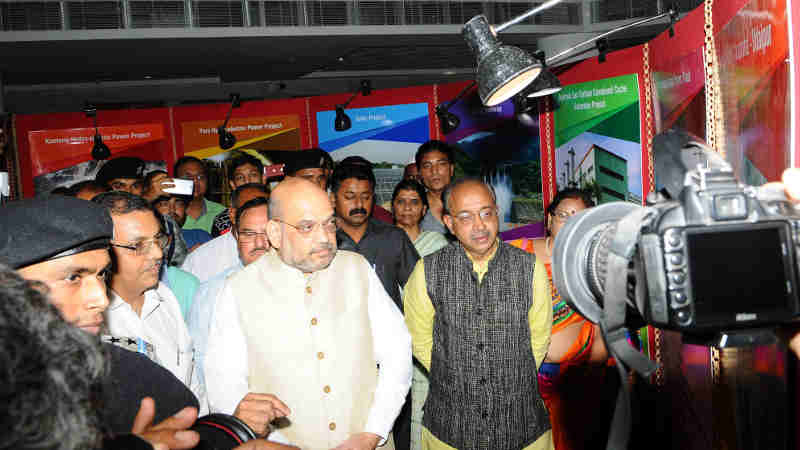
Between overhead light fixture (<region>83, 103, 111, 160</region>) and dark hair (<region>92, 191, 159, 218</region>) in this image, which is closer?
dark hair (<region>92, 191, 159, 218</region>)

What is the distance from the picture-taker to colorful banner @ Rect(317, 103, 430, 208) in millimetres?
7570

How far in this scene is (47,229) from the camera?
1.33 metres

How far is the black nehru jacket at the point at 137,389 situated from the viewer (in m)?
1.23

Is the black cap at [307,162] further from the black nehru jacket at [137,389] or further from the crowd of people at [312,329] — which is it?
the black nehru jacket at [137,389]

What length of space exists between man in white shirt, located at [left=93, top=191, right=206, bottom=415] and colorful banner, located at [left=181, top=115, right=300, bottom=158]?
577 centimetres

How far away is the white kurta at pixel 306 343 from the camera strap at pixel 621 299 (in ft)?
3.45

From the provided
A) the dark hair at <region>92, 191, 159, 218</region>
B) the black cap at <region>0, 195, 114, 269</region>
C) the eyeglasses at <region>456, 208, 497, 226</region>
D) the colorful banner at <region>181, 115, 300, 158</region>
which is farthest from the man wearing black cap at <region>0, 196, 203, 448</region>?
the colorful banner at <region>181, 115, 300, 158</region>

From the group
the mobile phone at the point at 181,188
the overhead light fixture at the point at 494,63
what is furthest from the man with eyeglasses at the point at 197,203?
the overhead light fixture at the point at 494,63

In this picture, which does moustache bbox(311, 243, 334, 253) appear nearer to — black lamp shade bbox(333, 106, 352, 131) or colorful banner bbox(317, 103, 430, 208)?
black lamp shade bbox(333, 106, 352, 131)

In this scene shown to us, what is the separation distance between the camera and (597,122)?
448cm

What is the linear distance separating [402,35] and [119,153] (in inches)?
144

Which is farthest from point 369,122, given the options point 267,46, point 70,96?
point 70,96

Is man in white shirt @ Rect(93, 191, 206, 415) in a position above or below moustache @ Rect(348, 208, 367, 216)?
below

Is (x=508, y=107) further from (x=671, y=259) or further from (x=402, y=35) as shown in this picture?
(x=671, y=259)
